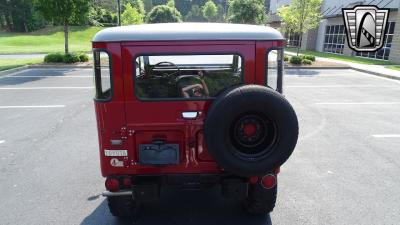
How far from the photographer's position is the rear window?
336 centimetres

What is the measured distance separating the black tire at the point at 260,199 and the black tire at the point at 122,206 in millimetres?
1369

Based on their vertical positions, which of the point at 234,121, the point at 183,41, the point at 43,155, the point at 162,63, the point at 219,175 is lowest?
the point at 43,155

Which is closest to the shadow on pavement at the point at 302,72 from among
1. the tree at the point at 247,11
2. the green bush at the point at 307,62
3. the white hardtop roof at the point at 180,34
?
the green bush at the point at 307,62

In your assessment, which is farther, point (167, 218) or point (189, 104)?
point (167, 218)

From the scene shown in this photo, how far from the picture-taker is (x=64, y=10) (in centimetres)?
1823

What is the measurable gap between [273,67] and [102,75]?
176cm

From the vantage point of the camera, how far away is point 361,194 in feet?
14.7

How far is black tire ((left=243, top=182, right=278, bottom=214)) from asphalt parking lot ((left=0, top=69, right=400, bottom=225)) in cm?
15

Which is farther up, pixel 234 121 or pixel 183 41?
pixel 183 41

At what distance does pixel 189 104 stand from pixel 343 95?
31.0 ft

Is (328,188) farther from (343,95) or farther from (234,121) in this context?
(343,95)

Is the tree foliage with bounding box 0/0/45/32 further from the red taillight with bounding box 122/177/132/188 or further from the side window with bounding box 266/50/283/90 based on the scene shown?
the side window with bounding box 266/50/283/90

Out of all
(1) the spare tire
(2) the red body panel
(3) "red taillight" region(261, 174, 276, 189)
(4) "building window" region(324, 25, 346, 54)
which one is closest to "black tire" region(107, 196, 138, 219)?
(2) the red body panel

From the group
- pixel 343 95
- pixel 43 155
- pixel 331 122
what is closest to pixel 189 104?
pixel 43 155
